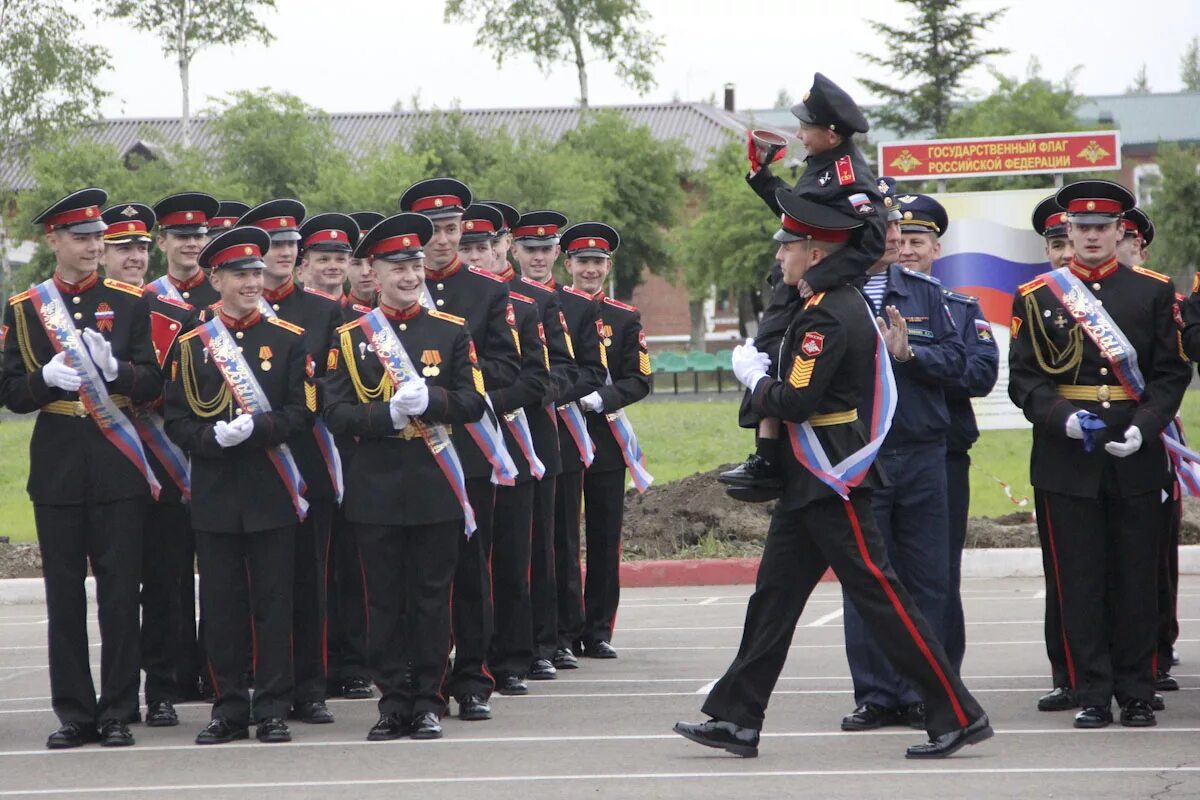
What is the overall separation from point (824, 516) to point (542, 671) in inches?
119

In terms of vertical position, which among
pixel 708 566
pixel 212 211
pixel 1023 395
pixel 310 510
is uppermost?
pixel 212 211

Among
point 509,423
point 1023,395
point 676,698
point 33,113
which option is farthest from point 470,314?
point 33,113

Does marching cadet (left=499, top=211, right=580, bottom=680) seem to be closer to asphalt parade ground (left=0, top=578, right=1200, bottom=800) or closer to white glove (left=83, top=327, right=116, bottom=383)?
asphalt parade ground (left=0, top=578, right=1200, bottom=800)

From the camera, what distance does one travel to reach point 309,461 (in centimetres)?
877

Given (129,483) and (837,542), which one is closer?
(837,542)

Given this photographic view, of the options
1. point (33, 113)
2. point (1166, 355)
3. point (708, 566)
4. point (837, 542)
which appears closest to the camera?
point (837, 542)

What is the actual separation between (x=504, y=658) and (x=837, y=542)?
2751 mm

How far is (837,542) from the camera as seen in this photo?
6914 mm

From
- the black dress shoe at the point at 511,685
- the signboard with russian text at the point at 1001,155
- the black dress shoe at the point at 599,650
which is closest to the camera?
the black dress shoe at the point at 511,685

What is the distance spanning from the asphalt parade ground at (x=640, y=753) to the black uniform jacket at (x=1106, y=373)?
3.61 ft

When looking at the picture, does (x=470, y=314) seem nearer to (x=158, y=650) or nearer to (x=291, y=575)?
(x=291, y=575)

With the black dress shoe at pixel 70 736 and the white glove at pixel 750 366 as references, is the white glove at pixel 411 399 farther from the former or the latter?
the black dress shoe at pixel 70 736

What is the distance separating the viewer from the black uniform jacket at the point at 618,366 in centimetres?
1035

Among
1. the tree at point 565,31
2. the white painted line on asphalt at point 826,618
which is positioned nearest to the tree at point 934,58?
the tree at point 565,31
